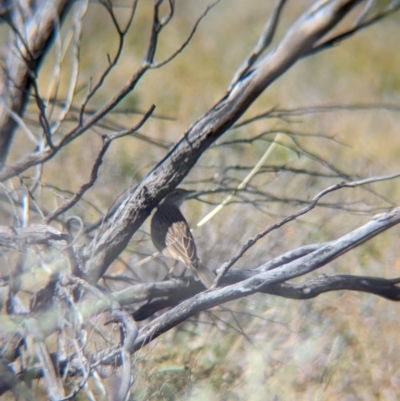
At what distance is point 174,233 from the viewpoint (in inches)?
226

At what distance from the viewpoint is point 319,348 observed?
5.42 m

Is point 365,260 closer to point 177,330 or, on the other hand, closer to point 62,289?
point 177,330

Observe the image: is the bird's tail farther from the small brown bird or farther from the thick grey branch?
the thick grey branch

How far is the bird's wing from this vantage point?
5434mm

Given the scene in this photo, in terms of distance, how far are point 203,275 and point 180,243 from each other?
0.78m

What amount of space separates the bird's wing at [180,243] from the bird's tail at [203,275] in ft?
0.95

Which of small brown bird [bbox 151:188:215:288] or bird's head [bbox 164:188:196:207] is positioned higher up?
bird's head [bbox 164:188:196:207]

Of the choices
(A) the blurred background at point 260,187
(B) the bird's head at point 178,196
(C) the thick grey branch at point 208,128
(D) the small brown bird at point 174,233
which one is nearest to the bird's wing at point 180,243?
(D) the small brown bird at point 174,233

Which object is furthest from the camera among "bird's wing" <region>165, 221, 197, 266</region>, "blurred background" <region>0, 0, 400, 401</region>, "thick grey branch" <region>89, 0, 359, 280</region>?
"bird's wing" <region>165, 221, 197, 266</region>

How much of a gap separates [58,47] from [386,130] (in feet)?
19.0

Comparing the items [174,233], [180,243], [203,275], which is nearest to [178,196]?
[174,233]

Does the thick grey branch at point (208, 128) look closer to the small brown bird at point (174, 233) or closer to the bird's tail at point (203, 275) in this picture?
the bird's tail at point (203, 275)

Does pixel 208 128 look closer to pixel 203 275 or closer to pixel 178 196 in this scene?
pixel 203 275

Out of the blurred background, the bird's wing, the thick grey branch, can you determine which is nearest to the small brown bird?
the bird's wing
